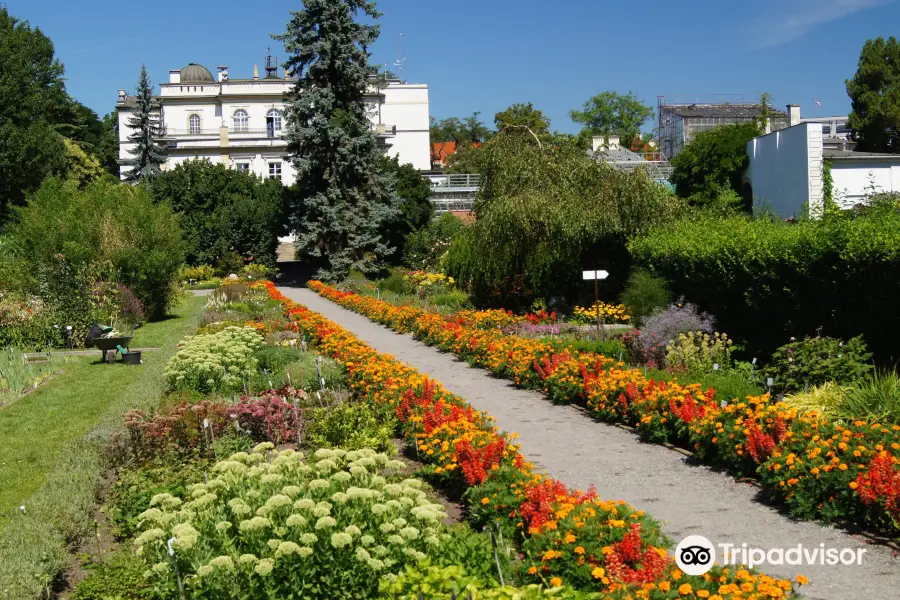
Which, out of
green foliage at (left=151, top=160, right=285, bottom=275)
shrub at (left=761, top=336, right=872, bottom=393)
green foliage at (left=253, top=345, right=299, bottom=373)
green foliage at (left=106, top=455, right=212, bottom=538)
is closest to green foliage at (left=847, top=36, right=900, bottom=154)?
green foliage at (left=151, top=160, right=285, bottom=275)

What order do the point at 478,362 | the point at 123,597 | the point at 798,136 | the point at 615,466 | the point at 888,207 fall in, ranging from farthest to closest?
1. the point at 798,136
2. the point at 478,362
3. the point at 888,207
4. the point at 615,466
5. the point at 123,597

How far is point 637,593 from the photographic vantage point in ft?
14.8

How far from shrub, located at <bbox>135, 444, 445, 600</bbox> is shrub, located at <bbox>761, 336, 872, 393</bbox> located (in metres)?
6.47

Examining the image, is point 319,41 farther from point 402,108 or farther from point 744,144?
point 402,108

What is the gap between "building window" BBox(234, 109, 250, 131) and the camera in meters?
63.4

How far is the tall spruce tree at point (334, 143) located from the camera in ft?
118

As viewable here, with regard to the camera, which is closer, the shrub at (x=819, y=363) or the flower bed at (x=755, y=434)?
the flower bed at (x=755, y=434)

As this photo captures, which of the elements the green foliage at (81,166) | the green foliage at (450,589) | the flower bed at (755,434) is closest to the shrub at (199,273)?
the green foliage at (81,166)

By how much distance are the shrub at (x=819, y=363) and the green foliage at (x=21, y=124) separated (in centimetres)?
3633

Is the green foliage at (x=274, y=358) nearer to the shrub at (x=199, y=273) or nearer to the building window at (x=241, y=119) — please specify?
the shrub at (x=199, y=273)

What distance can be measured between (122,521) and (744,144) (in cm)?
3203

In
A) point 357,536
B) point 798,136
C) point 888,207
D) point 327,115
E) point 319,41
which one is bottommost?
point 357,536

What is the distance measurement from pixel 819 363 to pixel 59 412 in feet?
32.2

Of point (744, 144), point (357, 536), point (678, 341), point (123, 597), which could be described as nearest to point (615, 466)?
point (357, 536)
